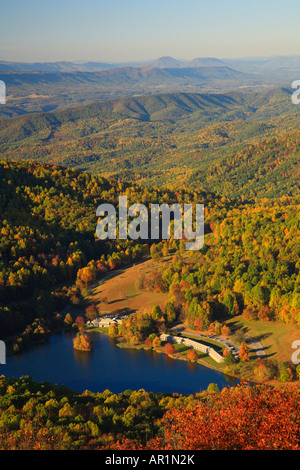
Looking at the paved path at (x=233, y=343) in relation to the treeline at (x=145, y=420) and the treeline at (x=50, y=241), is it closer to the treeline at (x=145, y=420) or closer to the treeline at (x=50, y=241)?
the treeline at (x=145, y=420)

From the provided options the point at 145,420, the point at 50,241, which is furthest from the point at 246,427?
the point at 50,241

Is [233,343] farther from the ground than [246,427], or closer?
closer

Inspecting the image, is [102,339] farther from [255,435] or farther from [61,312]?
[255,435]

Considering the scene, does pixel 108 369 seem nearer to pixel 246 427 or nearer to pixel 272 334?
pixel 272 334

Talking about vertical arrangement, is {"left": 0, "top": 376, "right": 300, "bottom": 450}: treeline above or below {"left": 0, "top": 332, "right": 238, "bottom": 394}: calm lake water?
above

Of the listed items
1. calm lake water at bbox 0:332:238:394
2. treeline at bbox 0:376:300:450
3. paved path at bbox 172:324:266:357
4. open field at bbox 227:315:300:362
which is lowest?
calm lake water at bbox 0:332:238:394

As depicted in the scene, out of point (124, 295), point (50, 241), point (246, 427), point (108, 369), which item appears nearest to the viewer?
point (246, 427)

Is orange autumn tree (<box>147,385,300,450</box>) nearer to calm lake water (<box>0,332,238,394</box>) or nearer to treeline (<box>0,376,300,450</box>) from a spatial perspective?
treeline (<box>0,376,300,450</box>)

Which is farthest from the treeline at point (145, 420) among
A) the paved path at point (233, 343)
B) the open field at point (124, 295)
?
the open field at point (124, 295)


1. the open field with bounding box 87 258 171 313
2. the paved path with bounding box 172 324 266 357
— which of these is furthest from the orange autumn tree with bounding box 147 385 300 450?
the open field with bounding box 87 258 171 313
